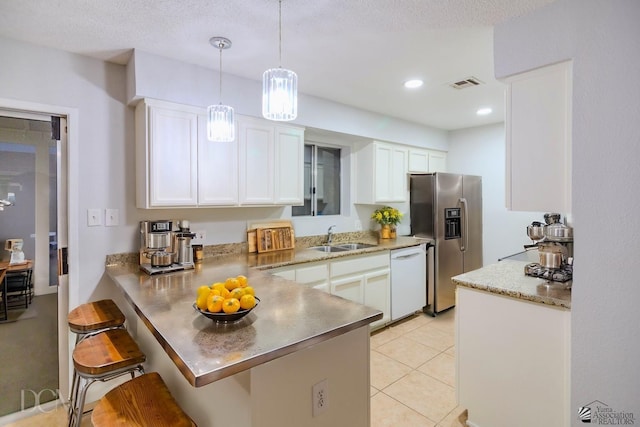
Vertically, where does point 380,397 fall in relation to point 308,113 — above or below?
below

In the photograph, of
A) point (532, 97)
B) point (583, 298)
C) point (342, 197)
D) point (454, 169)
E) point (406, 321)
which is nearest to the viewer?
point (583, 298)

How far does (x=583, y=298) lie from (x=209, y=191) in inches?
95.9

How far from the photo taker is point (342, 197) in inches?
162

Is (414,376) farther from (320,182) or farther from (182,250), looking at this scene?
(320,182)

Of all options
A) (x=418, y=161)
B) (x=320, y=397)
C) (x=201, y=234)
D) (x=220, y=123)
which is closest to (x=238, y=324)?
(x=320, y=397)

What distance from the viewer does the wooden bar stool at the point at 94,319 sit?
1780 millimetres

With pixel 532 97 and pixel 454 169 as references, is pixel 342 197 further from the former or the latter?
pixel 532 97

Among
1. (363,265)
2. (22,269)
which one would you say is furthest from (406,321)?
(22,269)

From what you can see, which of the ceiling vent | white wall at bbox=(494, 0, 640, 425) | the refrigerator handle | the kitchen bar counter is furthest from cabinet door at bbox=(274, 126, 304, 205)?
the refrigerator handle

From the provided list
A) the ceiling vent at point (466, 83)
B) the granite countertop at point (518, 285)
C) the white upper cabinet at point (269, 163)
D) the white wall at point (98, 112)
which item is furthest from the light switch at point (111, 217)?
the ceiling vent at point (466, 83)

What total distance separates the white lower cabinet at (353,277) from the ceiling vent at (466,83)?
173cm

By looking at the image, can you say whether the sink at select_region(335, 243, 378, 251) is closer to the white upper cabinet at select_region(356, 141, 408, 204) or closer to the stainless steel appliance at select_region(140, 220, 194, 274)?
the white upper cabinet at select_region(356, 141, 408, 204)

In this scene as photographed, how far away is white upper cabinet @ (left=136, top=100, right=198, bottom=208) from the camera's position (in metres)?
2.29

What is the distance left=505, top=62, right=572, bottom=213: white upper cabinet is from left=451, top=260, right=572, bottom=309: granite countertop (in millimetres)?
441
